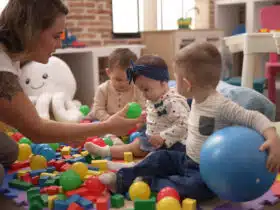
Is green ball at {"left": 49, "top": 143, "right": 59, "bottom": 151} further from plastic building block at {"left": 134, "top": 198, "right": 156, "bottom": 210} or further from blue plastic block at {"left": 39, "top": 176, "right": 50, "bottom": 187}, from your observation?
plastic building block at {"left": 134, "top": 198, "right": 156, "bottom": 210}

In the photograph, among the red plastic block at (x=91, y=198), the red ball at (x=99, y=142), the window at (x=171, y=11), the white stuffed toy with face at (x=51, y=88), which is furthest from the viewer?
the window at (x=171, y=11)

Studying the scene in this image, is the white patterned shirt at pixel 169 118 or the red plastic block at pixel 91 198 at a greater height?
the white patterned shirt at pixel 169 118

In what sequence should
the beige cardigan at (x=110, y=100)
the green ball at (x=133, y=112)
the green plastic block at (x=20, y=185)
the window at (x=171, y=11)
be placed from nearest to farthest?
the green plastic block at (x=20, y=185), the green ball at (x=133, y=112), the beige cardigan at (x=110, y=100), the window at (x=171, y=11)

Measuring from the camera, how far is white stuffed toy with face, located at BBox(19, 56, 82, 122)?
3233 mm

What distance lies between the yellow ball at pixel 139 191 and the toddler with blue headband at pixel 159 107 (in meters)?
0.42

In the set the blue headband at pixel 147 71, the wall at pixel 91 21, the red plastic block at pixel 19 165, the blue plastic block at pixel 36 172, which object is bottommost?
the red plastic block at pixel 19 165

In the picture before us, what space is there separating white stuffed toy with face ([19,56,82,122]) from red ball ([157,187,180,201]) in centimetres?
166

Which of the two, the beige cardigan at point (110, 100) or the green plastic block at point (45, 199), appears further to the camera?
the beige cardigan at point (110, 100)

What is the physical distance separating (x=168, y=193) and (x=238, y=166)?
0.31 m

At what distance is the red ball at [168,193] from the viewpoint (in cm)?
155

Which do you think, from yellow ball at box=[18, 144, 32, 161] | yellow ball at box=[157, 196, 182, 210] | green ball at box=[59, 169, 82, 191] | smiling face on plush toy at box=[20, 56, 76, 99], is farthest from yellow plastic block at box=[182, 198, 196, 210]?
smiling face on plush toy at box=[20, 56, 76, 99]

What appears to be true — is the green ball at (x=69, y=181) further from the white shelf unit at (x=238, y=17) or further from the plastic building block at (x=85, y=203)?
the white shelf unit at (x=238, y=17)

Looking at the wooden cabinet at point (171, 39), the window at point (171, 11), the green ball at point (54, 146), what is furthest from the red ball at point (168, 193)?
the window at point (171, 11)

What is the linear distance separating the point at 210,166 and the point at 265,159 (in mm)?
194
